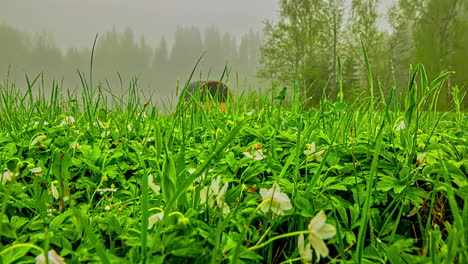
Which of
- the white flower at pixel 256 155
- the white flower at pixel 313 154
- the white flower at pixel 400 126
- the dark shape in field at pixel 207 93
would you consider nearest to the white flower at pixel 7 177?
the white flower at pixel 256 155

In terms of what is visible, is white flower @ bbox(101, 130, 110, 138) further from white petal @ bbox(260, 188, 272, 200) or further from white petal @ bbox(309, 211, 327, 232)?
white petal @ bbox(309, 211, 327, 232)

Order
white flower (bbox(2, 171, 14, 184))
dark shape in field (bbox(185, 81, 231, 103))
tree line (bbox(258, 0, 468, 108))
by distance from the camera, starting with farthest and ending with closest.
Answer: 1. tree line (bbox(258, 0, 468, 108))
2. dark shape in field (bbox(185, 81, 231, 103))
3. white flower (bbox(2, 171, 14, 184))

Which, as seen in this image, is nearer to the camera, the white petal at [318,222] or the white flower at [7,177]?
the white petal at [318,222]

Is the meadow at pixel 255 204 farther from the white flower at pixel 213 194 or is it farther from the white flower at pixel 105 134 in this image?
the white flower at pixel 105 134

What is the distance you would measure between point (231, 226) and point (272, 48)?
21032mm

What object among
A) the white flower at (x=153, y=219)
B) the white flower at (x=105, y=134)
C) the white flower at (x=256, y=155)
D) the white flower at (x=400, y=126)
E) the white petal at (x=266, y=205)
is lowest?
the white flower at (x=105, y=134)

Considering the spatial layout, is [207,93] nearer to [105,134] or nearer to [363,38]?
[105,134]

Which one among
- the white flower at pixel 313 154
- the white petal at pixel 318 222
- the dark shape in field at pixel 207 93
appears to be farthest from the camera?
the dark shape in field at pixel 207 93

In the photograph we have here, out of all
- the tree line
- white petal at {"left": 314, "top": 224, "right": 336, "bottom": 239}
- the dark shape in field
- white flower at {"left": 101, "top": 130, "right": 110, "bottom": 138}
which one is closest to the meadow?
white petal at {"left": 314, "top": 224, "right": 336, "bottom": 239}

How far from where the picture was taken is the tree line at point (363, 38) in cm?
1884

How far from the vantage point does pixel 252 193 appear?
3.42 ft

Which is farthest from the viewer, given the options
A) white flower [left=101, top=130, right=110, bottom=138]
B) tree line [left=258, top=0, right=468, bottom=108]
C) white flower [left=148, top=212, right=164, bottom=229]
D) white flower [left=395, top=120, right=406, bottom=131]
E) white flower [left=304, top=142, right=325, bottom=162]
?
tree line [left=258, top=0, right=468, bottom=108]

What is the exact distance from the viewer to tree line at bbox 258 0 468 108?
18.8 m

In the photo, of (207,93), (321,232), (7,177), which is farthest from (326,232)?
(207,93)
